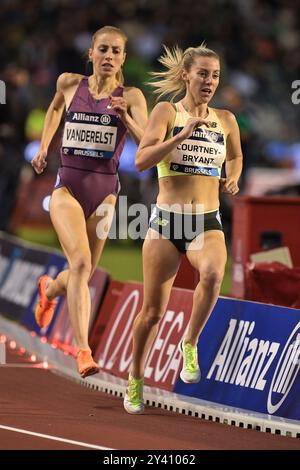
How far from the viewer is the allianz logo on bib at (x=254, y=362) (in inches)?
394

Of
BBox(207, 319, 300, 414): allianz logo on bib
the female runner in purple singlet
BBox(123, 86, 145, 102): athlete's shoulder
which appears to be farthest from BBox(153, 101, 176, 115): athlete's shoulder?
BBox(207, 319, 300, 414): allianz logo on bib

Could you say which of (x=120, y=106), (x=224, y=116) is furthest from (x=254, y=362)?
(x=120, y=106)

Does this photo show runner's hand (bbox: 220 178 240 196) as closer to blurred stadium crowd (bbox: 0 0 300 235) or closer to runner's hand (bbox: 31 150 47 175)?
runner's hand (bbox: 31 150 47 175)

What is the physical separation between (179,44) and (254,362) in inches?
823

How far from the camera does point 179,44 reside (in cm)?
3078

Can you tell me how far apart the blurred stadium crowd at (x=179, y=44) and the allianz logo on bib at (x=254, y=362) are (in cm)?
1471

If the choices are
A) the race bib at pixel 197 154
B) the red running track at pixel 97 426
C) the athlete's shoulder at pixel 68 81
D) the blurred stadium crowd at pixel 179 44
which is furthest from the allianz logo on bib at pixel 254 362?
the blurred stadium crowd at pixel 179 44

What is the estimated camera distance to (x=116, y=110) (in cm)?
1074

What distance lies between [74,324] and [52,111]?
1877mm

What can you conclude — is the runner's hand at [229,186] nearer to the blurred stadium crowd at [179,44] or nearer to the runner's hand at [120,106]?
the runner's hand at [120,106]

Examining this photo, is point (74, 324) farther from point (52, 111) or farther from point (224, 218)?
point (224, 218)

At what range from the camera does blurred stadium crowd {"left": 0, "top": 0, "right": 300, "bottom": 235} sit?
27.6 m

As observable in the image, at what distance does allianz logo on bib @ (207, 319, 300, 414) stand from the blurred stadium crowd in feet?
48.3
